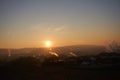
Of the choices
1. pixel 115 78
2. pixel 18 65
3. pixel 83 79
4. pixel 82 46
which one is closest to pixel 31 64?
pixel 18 65

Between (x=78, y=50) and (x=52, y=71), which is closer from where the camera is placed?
(x=52, y=71)

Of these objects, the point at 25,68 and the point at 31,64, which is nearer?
the point at 25,68

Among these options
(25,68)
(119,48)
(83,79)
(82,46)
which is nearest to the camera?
(83,79)

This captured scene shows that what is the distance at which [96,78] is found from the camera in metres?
15.6

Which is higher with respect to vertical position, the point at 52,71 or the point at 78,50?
the point at 78,50

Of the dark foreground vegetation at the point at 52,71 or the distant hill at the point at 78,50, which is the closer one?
the dark foreground vegetation at the point at 52,71

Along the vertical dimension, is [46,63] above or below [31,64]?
above

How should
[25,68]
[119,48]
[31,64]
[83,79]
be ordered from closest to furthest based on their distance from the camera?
[83,79], [25,68], [31,64], [119,48]

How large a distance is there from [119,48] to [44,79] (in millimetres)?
74173

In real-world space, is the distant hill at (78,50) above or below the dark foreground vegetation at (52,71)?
above

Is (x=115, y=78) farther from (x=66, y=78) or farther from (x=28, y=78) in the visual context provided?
(x=28, y=78)

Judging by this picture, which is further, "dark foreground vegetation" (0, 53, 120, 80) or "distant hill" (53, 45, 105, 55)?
"distant hill" (53, 45, 105, 55)

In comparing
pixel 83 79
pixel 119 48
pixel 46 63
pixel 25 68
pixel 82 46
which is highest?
pixel 82 46

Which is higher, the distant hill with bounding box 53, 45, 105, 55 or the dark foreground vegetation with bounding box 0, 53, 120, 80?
the distant hill with bounding box 53, 45, 105, 55
